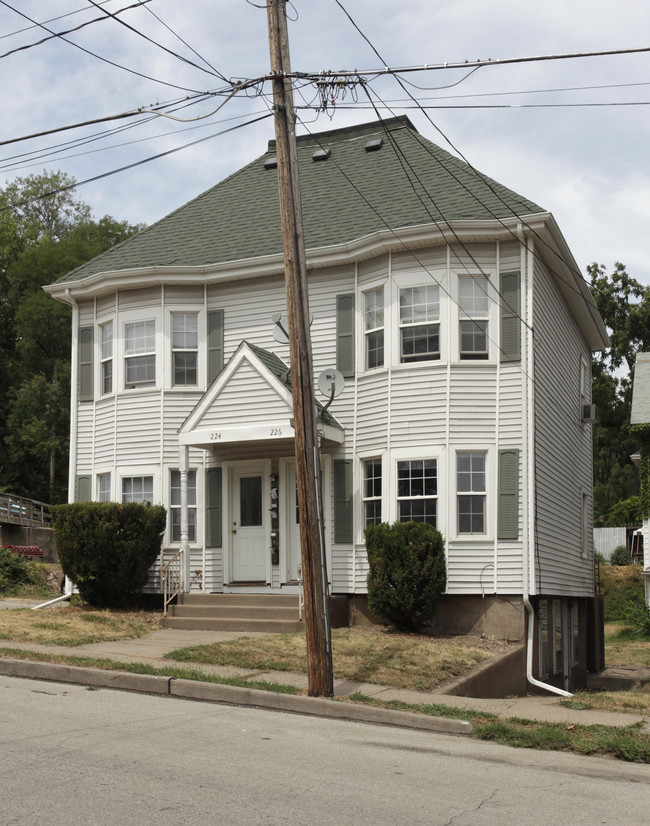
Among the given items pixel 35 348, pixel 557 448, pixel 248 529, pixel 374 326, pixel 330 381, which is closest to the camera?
pixel 330 381

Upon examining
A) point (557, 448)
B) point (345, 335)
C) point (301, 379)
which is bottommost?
point (557, 448)

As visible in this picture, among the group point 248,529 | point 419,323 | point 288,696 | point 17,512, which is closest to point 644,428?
point 419,323

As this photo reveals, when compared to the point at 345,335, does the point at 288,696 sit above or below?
below

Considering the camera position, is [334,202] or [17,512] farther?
[17,512]

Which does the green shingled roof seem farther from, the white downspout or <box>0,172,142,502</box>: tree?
<box>0,172,142,502</box>: tree

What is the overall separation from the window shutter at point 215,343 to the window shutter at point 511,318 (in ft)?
17.7

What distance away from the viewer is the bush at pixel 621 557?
43.2m

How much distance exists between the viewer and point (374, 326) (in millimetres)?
16875

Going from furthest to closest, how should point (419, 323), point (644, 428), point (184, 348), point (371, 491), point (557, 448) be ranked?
point (644, 428) → point (184, 348) → point (557, 448) → point (371, 491) → point (419, 323)

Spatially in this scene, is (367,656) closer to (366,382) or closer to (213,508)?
(366,382)

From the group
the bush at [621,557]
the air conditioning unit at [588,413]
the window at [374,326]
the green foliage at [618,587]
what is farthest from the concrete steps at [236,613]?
the bush at [621,557]

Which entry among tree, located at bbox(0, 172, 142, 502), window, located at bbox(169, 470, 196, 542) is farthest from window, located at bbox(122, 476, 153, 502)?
tree, located at bbox(0, 172, 142, 502)

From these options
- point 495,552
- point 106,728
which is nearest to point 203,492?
point 495,552

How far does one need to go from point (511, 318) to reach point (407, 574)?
4.61 meters
